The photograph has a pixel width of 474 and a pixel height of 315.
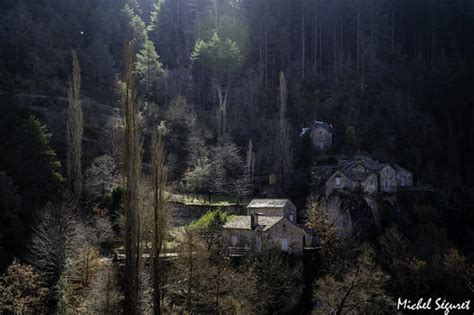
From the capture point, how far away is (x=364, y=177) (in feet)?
117

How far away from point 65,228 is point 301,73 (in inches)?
1393

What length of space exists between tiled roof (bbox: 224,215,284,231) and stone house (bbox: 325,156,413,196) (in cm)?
775

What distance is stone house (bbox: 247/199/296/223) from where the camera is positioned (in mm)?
32375

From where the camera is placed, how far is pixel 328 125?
45.6 meters

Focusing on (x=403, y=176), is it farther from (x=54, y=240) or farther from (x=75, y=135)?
(x=54, y=240)

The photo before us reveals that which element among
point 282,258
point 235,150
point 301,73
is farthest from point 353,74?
point 282,258

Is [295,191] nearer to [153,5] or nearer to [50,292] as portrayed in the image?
[50,292]

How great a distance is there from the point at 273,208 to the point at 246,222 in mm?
3130

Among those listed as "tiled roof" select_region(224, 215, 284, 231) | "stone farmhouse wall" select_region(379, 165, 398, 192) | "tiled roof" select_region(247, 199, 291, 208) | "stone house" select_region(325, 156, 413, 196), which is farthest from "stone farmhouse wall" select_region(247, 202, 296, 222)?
"stone farmhouse wall" select_region(379, 165, 398, 192)

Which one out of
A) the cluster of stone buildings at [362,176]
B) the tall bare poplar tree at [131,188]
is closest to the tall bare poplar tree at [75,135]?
the tall bare poplar tree at [131,188]

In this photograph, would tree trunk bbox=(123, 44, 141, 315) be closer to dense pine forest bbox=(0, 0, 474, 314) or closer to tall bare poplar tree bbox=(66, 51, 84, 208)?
dense pine forest bbox=(0, 0, 474, 314)

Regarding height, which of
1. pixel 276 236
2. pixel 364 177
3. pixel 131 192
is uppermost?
pixel 131 192

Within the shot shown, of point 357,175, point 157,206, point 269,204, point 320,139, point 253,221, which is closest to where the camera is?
point 157,206

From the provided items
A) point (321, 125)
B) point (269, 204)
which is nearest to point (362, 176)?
point (269, 204)
